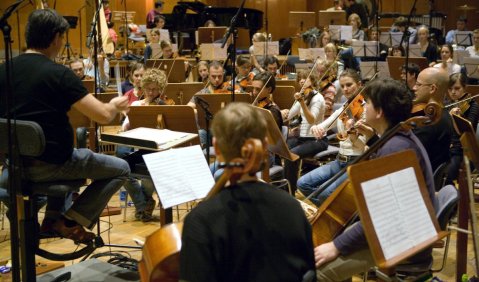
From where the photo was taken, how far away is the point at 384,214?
2266 millimetres

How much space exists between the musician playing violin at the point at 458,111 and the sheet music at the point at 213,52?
4084 millimetres

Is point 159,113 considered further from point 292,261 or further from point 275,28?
point 275,28

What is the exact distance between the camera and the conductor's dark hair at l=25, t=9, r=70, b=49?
3189 millimetres

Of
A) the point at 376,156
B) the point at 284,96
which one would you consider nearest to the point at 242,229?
the point at 376,156

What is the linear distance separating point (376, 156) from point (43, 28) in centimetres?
186

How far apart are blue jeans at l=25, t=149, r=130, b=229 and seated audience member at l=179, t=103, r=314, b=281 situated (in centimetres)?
147

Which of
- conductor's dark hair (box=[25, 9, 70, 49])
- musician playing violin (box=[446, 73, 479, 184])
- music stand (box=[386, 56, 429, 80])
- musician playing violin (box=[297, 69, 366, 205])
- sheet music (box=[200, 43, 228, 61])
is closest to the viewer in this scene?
conductor's dark hair (box=[25, 9, 70, 49])

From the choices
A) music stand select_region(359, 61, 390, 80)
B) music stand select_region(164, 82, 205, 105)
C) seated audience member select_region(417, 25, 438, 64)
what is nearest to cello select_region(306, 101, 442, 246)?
music stand select_region(164, 82, 205, 105)

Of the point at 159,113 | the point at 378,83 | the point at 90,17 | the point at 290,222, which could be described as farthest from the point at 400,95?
the point at 90,17

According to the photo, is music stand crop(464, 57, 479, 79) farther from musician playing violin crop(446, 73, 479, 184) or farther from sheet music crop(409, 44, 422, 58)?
musician playing violin crop(446, 73, 479, 184)

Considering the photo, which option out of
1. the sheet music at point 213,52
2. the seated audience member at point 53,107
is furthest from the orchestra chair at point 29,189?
the sheet music at point 213,52

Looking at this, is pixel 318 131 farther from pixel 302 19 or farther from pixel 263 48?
pixel 302 19

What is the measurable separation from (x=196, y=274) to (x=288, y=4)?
16.3m

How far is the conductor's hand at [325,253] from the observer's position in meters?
2.57
